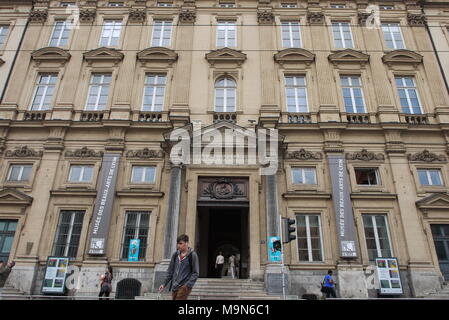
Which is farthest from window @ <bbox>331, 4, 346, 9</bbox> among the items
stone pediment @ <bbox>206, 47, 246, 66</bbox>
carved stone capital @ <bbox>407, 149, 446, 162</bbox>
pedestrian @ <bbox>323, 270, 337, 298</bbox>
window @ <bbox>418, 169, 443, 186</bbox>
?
pedestrian @ <bbox>323, 270, 337, 298</bbox>

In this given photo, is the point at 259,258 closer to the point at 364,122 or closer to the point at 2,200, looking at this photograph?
the point at 364,122

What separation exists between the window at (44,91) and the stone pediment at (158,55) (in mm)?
5456

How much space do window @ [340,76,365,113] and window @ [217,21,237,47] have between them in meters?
7.24

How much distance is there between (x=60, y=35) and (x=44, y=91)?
430cm

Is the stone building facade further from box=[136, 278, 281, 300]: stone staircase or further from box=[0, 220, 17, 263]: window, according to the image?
box=[136, 278, 281, 300]: stone staircase

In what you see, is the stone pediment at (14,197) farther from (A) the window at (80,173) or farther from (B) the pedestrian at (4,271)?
(B) the pedestrian at (4,271)

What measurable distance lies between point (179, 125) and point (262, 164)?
4.90 m

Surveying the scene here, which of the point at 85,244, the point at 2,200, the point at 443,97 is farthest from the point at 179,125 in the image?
the point at 443,97

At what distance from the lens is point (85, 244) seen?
15047 millimetres

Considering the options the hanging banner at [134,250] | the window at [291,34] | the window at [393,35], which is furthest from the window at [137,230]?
the window at [393,35]

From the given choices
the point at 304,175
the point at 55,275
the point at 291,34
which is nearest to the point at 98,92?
the point at 55,275

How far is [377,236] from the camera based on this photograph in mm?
→ 15445

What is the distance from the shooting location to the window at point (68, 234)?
15219 mm
